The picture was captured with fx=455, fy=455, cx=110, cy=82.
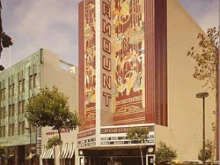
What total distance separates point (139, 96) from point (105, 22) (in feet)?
12.3

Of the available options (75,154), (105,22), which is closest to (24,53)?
(105,22)

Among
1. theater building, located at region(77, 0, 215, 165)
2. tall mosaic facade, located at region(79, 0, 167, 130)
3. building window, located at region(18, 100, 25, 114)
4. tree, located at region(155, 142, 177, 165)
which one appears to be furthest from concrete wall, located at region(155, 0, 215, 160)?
building window, located at region(18, 100, 25, 114)

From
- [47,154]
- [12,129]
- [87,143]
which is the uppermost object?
[12,129]

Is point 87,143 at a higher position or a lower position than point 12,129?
lower

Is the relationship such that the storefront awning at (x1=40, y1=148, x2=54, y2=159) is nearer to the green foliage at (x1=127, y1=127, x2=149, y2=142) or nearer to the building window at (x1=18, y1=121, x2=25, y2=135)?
the building window at (x1=18, y1=121, x2=25, y2=135)

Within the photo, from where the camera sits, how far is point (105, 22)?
64.4 feet

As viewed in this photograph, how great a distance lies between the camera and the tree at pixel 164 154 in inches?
615

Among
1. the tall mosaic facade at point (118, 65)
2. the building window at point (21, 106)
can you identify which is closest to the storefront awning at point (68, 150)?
the tall mosaic facade at point (118, 65)

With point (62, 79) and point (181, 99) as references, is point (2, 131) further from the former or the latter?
point (181, 99)

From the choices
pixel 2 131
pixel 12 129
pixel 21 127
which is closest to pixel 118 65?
pixel 21 127

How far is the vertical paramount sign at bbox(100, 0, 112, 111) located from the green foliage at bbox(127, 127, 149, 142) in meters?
2.92

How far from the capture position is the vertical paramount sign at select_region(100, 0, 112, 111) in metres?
19.4

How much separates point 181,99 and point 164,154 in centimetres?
211

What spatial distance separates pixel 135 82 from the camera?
18.1 meters
